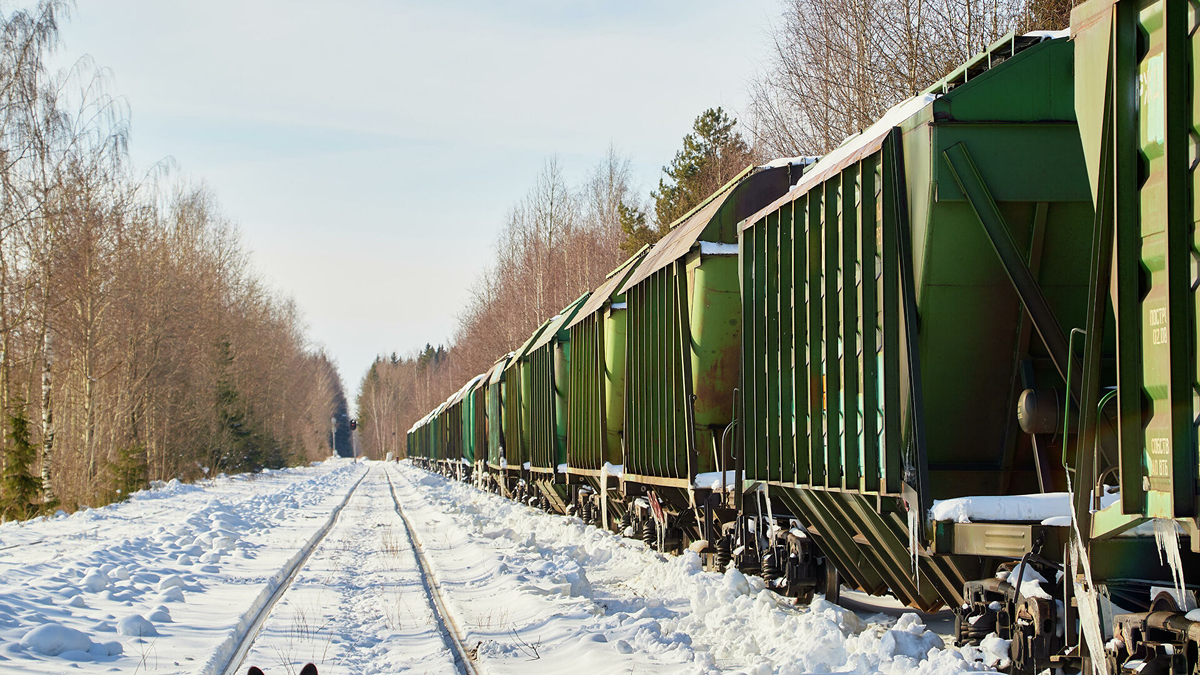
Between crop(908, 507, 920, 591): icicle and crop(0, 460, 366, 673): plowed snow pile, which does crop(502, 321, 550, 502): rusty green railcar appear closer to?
crop(0, 460, 366, 673): plowed snow pile

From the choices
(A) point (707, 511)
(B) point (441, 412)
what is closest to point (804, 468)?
(A) point (707, 511)

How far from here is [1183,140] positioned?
3555mm

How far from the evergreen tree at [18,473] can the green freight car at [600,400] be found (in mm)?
10054

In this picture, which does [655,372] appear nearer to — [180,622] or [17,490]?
[180,622]

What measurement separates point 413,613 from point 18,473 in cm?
1361

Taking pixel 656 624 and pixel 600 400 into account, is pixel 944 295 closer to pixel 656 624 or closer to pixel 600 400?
pixel 656 624

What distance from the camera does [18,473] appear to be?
18.7 metres

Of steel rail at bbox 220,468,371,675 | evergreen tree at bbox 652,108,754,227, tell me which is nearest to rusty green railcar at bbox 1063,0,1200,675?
steel rail at bbox 220,468,371,675

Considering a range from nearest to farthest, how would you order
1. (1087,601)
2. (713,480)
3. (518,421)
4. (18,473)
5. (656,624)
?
(1087,601)
(656,624)
(713,480)
(18,473)
(518,421)

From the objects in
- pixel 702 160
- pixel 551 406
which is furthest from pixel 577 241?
pixel 551 406

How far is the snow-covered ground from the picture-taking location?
6.48 metres

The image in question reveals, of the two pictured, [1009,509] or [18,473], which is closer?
[1009,509]

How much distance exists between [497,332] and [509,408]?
29105mm

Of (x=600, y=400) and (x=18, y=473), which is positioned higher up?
(x=600, y=400)
